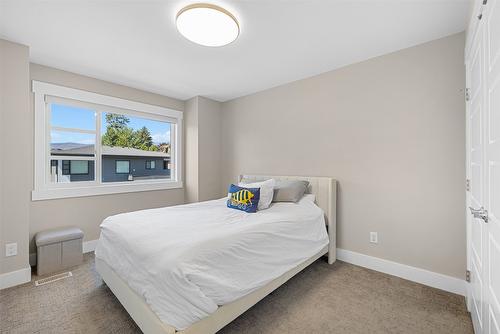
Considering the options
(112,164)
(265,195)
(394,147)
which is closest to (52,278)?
(112,164)

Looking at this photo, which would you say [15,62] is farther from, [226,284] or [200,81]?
[226,284]

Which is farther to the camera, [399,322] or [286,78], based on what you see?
[286,78]

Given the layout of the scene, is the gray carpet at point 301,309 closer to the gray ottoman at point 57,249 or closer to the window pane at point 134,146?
the gray ottoman at point 57,249

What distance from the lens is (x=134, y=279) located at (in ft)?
4.83

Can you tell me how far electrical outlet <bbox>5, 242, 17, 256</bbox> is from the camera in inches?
85.0

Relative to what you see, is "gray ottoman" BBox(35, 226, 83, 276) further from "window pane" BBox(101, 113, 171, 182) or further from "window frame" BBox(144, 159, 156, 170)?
"window frame" BBox(144, 159, 156, 170)

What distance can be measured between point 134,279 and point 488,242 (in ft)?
6.86

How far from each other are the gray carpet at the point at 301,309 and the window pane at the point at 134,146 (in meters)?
1.66

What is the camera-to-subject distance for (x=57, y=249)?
2.48 m

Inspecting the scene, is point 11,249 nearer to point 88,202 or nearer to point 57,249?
point 57,249

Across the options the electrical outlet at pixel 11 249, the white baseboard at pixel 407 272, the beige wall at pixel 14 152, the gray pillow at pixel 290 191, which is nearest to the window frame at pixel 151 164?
the beige wall at pixel 14 152

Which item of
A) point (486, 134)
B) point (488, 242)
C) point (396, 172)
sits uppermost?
point (486, 134)

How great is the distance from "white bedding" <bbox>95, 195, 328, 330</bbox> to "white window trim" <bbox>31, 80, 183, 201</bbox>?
1.33 metres

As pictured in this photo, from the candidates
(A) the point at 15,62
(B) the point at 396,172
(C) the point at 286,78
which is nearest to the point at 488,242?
(B) the point at 396,172
